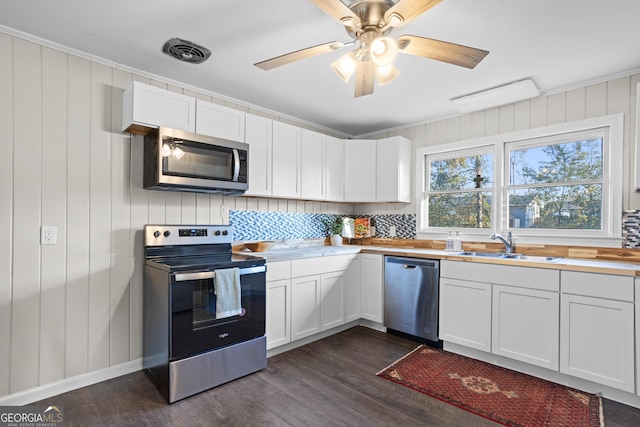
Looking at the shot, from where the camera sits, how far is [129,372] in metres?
2.62

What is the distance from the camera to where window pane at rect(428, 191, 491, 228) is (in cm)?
360

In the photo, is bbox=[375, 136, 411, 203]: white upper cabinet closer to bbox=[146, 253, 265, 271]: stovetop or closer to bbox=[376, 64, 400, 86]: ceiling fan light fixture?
bbox=[146, 253, 265, 271]: stovetop

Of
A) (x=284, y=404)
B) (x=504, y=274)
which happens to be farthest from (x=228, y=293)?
(x=504, y=274)

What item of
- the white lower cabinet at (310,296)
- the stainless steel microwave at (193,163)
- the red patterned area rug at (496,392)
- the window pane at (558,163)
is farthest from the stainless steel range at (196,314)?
the window pane at (558,163)

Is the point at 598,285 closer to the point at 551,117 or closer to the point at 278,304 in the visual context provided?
the point at 551,117

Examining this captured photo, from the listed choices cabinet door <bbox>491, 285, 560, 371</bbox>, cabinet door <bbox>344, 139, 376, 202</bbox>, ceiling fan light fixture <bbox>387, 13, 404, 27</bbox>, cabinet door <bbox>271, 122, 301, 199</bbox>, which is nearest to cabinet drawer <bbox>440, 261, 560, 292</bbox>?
cabinet door <bbox>491, 285, 560, 371</bbox>

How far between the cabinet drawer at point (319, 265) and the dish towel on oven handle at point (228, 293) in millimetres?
680

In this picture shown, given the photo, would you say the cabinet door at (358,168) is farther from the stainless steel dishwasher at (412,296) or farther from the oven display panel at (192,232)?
the oven display panel at (192,232)

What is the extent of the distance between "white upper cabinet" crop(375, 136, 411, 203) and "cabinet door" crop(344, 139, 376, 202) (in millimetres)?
82

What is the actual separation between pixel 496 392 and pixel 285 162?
255cm

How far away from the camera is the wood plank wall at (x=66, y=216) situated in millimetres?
2170

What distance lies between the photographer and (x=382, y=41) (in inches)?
66.4

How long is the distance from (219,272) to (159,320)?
0.52m

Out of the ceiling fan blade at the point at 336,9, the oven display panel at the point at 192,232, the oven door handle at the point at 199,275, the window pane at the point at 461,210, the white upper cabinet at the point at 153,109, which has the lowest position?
the oven door handle at the point at 199,275
